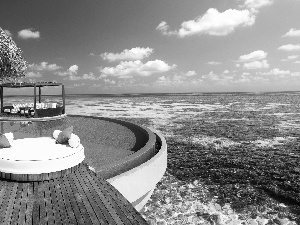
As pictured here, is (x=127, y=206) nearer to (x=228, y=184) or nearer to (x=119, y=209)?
(x=119, y=209)

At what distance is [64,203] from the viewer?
583cm

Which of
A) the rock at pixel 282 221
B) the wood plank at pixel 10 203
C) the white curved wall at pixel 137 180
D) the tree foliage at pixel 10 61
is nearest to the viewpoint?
the wood plank at pixel 10 203

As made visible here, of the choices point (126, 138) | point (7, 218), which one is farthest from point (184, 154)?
point (7, 218)

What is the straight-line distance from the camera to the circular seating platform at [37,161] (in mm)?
6754

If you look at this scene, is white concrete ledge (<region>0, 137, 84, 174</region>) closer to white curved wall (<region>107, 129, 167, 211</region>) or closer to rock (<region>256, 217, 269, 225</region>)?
white curved wall (<region>107, 129, 167, 211</region>)

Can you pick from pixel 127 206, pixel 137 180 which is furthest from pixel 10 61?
pixel 127 206

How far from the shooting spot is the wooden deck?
17.3 feet

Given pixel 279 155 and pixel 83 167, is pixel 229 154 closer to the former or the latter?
pixel 279 155

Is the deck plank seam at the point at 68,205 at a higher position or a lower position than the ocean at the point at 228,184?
higher

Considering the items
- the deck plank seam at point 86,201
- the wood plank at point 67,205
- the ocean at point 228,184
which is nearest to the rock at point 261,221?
the ocean at point 228,184

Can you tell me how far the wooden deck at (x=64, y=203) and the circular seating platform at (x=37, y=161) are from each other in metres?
0.18

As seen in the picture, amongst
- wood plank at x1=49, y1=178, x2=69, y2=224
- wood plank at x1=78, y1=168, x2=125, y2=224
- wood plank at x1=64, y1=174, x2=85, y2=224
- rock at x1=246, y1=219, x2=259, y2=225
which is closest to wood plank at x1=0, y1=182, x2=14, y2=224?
wood plank at x1=49, y1=178, x2=69, y2=224

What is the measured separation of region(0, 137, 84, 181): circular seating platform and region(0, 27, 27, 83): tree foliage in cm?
1537

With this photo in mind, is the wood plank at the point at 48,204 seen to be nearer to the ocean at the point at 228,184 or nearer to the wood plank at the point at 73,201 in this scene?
the wood plank at the point at 73,201
